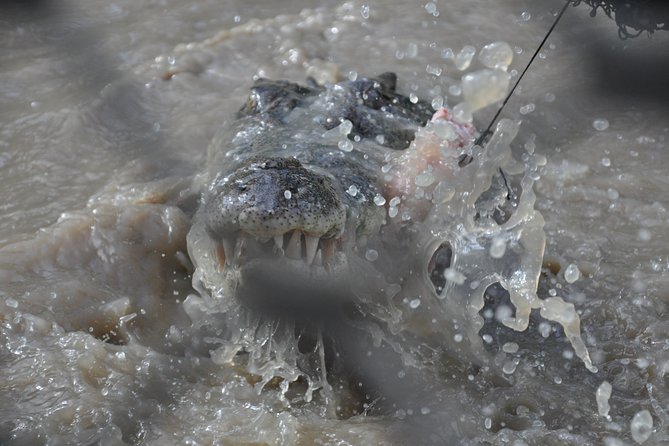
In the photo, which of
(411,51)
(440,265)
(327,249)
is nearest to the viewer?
(327,249)

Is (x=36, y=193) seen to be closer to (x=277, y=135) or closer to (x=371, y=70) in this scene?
(x=277, y=135)

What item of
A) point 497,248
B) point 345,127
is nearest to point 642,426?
point 497,248

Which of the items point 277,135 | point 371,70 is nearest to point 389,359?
point 277,135

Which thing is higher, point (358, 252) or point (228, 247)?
point (228, 247)

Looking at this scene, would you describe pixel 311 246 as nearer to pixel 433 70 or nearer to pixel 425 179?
pixel 425 179

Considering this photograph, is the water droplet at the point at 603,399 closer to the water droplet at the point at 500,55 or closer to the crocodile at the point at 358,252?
the crocodile at the point at 358,252

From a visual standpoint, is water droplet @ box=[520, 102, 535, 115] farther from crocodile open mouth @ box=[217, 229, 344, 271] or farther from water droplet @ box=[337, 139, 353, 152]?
crocodile open mouth @ box=[217, 229, 344, 271]

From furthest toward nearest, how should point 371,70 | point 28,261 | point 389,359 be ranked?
1. point 371,70
2. point 28,261
3. point 389,359

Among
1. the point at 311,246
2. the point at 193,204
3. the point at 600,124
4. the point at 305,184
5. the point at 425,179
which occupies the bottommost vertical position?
the point at 600,124

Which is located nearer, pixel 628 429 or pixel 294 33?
pixel 628 429
